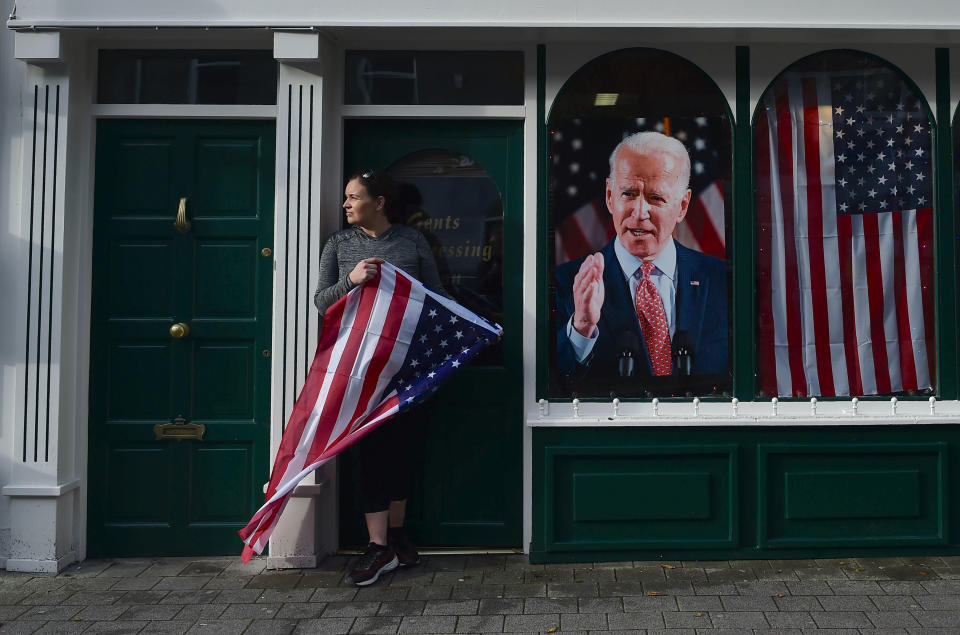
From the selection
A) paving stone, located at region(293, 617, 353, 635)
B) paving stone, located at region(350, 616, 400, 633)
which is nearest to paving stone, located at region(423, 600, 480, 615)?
paving stone, located at region(350, 616, 400, 633)

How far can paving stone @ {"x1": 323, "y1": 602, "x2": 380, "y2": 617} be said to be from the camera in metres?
4.65

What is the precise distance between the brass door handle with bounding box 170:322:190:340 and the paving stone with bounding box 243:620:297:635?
1.87 meters

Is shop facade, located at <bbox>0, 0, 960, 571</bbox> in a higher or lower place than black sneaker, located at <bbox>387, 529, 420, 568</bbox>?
higher

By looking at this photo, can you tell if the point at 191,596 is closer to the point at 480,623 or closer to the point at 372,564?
the point at 372,564

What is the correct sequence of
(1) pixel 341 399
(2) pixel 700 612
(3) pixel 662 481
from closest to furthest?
1. (2) pixel 700 612
2. (1) pixel 341 399
3. (3) pixel 662 481

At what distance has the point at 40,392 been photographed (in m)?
5.39

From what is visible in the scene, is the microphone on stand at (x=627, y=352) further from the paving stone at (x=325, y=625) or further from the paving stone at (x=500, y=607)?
the paving stone at (x=325, y=625)

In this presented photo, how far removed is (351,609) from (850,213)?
3.77 meters

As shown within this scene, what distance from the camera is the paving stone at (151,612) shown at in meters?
4.64

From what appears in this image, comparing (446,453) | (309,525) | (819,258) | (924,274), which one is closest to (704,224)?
(819,258)

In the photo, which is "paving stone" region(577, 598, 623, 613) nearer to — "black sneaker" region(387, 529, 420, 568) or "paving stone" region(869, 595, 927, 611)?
"black sneaker" region(387, 529, 420, 568)

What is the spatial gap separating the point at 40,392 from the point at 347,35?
278cm

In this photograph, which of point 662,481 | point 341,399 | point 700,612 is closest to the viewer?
point 700,612

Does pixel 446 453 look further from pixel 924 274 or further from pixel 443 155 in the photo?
pixel 924 274
